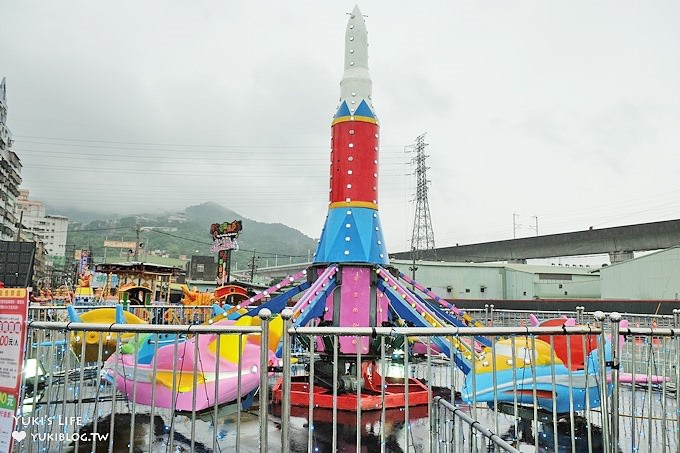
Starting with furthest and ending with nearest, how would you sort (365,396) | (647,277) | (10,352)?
(647,277) < (365,396) < (10,352)

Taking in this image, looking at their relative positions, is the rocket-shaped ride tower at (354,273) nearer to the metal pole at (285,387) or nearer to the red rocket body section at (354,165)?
the red rocket body section at (354,165)

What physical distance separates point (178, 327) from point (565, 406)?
5.19m

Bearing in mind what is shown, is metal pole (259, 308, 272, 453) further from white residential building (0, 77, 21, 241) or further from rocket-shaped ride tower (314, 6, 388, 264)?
white residential building (0, 77, 21, 241)

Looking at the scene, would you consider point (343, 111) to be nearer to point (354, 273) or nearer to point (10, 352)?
point (354, 273)

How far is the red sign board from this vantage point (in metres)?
3.72

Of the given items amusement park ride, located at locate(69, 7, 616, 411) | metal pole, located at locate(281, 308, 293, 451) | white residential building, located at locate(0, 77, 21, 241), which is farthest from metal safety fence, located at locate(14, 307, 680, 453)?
white residential building, located at locate(0, 77, 21, 241)

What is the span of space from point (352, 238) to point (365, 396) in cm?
260

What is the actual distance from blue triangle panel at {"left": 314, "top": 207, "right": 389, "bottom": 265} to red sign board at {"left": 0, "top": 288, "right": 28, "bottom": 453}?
5.19 metres

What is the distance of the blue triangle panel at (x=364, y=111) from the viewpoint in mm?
8891

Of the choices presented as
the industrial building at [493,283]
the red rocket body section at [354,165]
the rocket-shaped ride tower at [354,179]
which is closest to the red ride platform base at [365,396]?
the rocket-shaped ride tower at [354,179]

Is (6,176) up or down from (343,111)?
up

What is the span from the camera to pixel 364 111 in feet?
29.3

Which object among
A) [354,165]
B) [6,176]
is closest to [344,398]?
[354,165]

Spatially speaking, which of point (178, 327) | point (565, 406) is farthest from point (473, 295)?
point (178, 327)
